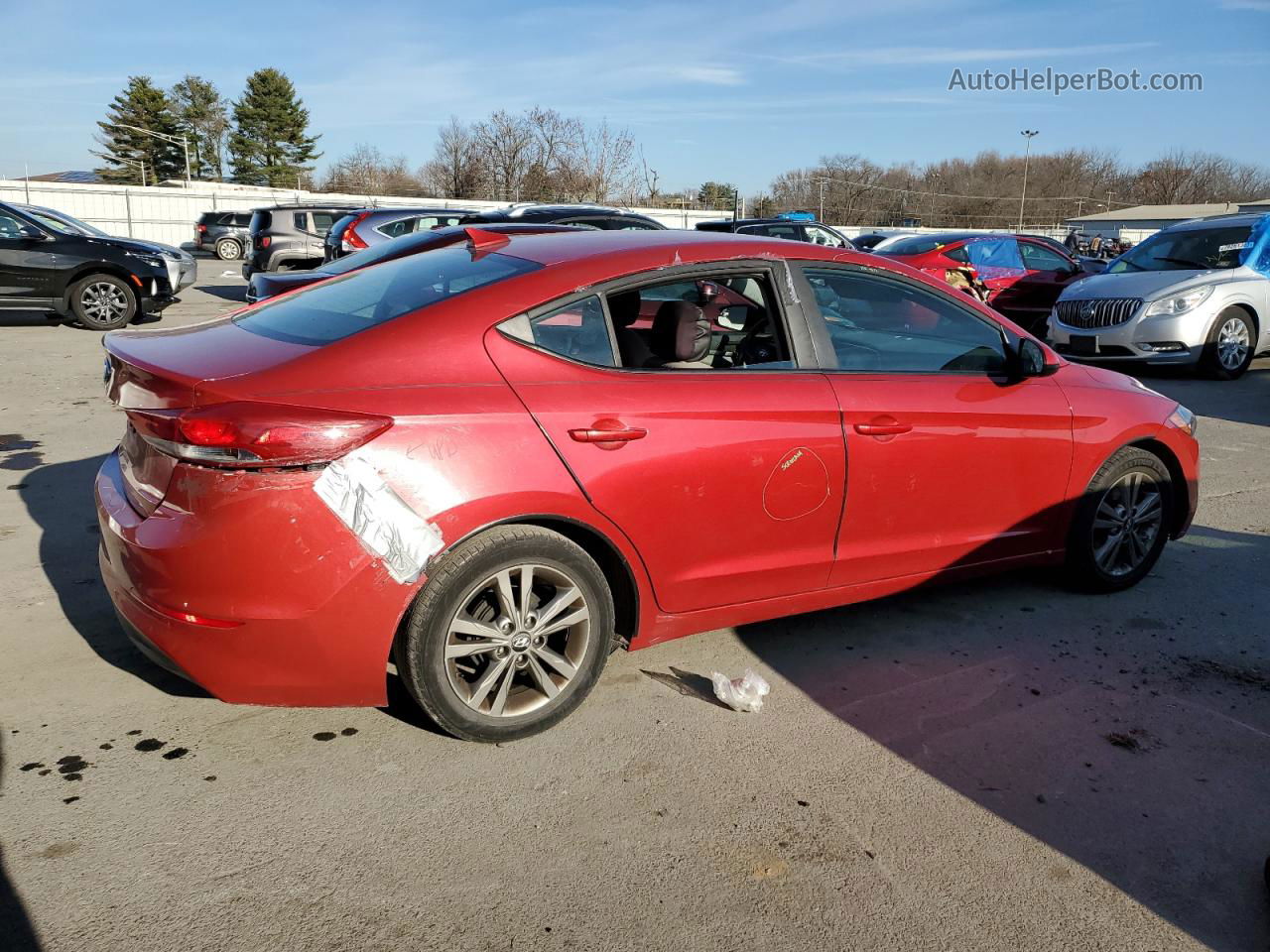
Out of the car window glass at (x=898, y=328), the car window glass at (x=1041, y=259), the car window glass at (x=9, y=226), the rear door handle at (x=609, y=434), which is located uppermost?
the car window glass at (x=9, y=226)

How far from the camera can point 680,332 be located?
12.0ft

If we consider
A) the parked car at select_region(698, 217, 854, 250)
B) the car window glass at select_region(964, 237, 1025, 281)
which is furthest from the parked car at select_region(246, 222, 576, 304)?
the parked car at select_region(698, 217, 854, 250)

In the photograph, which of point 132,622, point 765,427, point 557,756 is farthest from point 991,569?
point 132,622

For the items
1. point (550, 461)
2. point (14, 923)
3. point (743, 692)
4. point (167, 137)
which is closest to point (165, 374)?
point (550, 461)

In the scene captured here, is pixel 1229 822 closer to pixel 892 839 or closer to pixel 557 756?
pixel 892 839

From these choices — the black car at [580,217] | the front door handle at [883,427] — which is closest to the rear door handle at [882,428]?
the front door handle at [883,427]

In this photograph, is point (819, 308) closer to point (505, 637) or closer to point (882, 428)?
point (882, 428)

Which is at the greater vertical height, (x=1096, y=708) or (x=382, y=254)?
(x=382, y=254)

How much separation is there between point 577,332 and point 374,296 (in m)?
0.82

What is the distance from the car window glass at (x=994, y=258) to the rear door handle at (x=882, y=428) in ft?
39.2

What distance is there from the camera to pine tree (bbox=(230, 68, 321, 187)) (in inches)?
3100

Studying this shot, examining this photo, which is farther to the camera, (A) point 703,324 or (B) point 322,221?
(B) point 322,221

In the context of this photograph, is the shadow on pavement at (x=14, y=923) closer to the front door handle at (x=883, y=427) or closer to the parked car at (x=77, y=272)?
the front door handle at (x=883, y=427)

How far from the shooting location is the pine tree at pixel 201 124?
78438 mm
